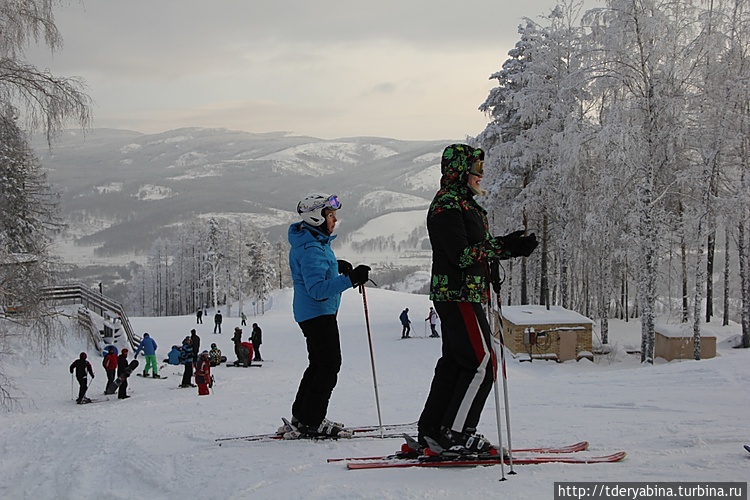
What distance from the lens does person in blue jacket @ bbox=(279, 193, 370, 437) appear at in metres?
5.90

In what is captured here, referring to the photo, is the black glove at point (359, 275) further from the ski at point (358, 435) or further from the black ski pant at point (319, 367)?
the ski at point (358, 435)

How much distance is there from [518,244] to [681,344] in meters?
19.6

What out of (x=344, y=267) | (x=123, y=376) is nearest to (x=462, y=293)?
(x=344, y=267)

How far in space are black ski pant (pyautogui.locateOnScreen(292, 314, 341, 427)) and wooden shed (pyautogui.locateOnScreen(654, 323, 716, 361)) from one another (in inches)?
731

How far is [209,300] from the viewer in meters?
84.7

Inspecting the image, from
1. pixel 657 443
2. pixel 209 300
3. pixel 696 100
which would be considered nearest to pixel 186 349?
pixel 657 443

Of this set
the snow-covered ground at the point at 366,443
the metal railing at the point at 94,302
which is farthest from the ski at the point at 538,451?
the metal railing at the point at 94,302

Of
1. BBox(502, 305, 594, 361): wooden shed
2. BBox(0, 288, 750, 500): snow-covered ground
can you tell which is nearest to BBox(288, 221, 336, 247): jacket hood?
BBox(0, 288, 750, 500): snow-covered ground

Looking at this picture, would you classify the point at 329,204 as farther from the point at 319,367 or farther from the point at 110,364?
the point at 110,364

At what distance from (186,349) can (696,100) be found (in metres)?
16.3

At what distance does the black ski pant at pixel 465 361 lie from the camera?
4.82 meters

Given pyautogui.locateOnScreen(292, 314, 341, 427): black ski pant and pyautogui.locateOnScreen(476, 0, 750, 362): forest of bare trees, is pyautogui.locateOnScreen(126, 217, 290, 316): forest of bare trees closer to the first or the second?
pyautogui.locateOnScreen(476, 0, 750, 362): forest of bare trees

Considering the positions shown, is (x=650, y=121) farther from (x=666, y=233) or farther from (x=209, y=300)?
(x=209, y=300)

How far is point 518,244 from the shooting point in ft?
14.9
